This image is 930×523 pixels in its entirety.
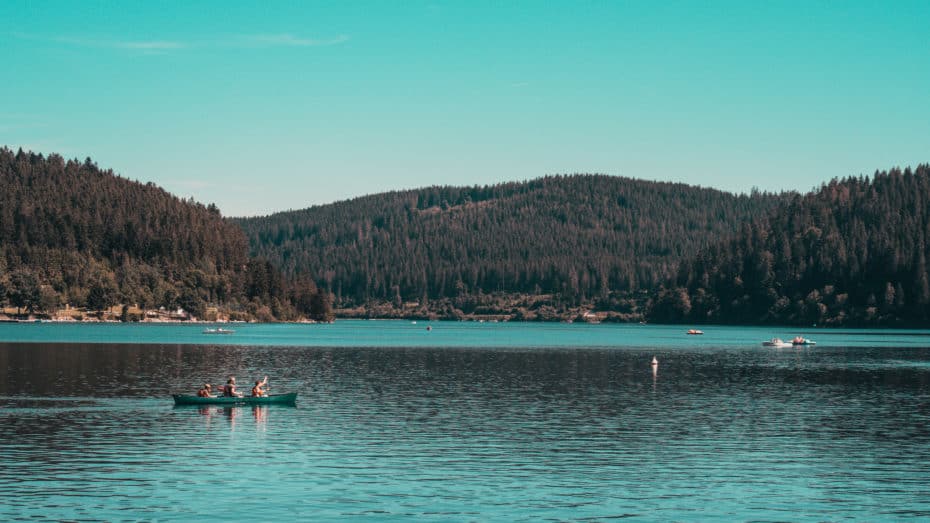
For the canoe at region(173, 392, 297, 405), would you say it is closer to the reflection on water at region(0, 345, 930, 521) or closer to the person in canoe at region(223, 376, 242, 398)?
the person in canoe at region(223, 376, 242, 398)

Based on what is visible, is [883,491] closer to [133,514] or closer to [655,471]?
[655,471]

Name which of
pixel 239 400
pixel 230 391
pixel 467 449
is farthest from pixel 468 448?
pixel 230 391

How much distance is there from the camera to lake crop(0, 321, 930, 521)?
4706 cm

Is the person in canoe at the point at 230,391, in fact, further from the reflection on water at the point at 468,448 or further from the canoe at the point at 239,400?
the reflection on water at the point at 468,448

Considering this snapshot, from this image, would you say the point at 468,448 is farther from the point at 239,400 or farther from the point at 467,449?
the point at 239,400

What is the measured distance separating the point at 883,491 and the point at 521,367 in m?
96.1

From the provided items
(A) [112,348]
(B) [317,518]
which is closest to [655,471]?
(B) [317,518]

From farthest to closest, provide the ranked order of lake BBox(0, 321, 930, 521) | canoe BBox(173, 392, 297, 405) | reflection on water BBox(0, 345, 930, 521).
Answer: canoe BBox(173, 392, 297, 405)
reflection on water BBox(0, 345, 930, 521)
lake BBox(0, 321, 930, 521)

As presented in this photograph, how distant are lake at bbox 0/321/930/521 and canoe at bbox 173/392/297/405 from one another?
2.17ft

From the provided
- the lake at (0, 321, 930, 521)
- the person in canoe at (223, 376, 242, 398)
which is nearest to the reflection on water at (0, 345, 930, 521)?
the lake at (0, 321, 930, 521)

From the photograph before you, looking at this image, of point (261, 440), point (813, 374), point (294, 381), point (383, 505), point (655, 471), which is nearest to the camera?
point (383, 505)

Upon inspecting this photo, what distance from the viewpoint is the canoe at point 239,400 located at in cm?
8538

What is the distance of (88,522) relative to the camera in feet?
140

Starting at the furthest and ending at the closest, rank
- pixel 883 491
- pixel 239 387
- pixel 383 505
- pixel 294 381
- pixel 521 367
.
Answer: pixel 521 367 → pixel 294 381 → pixel 239 387 → pixel 883 491 → pixel 383 505
